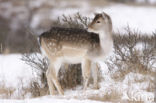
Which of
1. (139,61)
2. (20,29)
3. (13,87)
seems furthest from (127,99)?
(20,29)

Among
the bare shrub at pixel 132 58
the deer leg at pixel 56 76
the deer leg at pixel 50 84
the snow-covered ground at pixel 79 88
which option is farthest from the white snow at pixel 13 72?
the bare shrub at pixel 132 58

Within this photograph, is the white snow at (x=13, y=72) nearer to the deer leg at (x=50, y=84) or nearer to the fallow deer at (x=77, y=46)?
the deer leg at (x=50, y=84)

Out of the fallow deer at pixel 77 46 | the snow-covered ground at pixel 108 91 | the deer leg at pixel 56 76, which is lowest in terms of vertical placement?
the snow-covered ground at pixel 108 91

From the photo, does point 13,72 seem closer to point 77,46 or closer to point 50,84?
point 50,84

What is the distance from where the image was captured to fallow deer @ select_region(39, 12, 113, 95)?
9.82 m

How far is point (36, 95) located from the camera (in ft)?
35.3

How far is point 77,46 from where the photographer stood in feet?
32.6

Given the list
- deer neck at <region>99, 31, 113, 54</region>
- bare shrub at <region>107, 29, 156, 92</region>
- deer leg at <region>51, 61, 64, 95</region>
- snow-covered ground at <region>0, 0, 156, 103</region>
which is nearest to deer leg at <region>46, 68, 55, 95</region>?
deer leg at <region>51, 61, 64, 95</region>

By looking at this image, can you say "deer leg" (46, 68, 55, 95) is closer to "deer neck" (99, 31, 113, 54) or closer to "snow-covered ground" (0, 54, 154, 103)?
"snow-covered ground" (0, 54, 154, 103)

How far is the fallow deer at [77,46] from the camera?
9820mm

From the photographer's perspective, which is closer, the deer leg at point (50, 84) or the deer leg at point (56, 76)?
the deer leg at point (56, 76)

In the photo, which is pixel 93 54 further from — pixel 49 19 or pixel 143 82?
pixel 49 19

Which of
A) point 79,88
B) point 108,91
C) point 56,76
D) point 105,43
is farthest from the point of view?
point 79,88

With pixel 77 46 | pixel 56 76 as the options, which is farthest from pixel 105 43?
pixel 56 76
